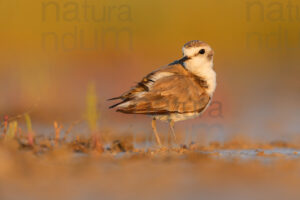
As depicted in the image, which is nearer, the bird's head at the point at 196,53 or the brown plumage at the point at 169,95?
the brown plumage at the point at 169,95

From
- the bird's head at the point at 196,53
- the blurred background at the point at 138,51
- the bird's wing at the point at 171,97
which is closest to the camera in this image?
the bird's wing at the point at 171,97

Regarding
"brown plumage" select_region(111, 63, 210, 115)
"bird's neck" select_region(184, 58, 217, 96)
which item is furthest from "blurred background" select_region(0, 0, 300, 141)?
"brown plumage" select_region(111, 63, 210, 115)

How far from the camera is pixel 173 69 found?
732 centimetres

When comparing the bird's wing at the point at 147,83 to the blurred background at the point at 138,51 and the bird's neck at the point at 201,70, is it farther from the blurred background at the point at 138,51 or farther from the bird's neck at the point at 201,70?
the blurred background at the point at 138,51

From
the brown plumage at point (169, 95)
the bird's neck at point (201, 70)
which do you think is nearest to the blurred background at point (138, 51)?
the bird's neck at point (201, 70)

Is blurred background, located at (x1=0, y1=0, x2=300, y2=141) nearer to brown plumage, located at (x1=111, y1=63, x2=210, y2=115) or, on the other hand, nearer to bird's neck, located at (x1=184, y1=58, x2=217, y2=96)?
bird's neck, located at (x1=184, y1=58, x2=217, y2=96)

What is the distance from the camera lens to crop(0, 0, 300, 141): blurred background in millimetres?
10945

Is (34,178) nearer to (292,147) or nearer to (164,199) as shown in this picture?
(164,199)

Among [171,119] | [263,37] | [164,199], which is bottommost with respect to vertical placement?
[164,199]

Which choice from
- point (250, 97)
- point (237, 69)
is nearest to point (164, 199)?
point (250, 97)

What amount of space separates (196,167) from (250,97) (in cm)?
694

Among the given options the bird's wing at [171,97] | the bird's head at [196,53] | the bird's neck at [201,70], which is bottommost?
the bird's wing at [171,97]

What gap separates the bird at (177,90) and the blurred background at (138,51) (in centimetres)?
234

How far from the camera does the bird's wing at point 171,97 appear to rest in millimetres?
6750
